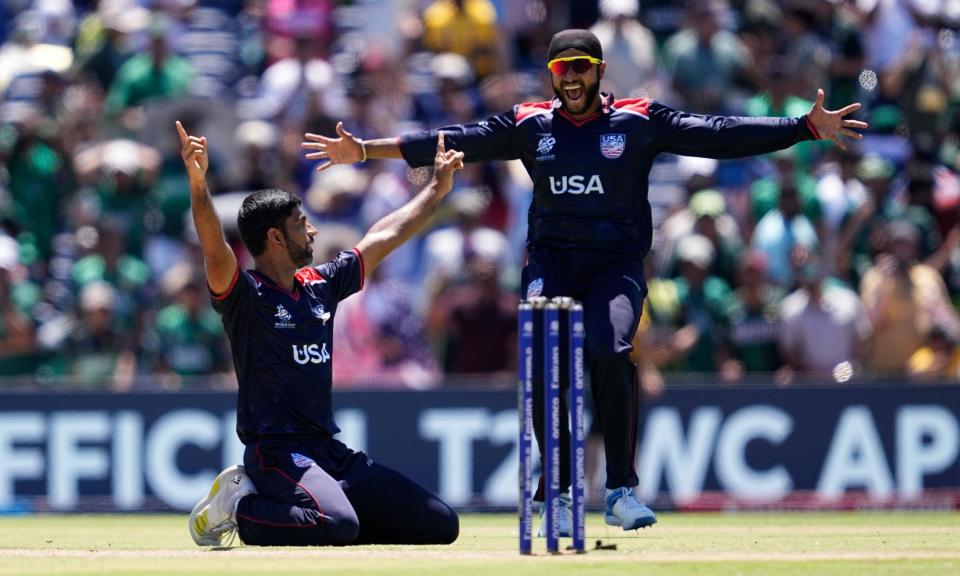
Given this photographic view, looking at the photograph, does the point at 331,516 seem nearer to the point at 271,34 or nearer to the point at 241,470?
the point at 241,470

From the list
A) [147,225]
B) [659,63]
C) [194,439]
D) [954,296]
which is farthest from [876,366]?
[147,225]

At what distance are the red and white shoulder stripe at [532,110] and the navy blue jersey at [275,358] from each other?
1.53 m

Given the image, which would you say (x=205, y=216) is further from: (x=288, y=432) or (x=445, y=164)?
(x=445, y=164)

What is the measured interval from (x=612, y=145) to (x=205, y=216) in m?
2.19

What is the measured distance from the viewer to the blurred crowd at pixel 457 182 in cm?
1446

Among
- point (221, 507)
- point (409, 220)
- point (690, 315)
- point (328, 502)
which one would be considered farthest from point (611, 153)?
point (690, 315)

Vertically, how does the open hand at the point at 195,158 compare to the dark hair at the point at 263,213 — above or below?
above

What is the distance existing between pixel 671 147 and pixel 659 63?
8049 mm

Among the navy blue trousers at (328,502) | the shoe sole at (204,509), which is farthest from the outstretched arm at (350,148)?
the shoe sole at (204,509)

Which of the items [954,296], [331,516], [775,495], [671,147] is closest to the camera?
[331,516]

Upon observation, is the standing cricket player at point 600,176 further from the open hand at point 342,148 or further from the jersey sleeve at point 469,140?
the open hand at point 342,148

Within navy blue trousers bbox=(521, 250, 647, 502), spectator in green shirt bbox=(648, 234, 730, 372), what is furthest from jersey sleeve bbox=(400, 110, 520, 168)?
spectator in green shirt bbox=(648, 234, 730, 372)

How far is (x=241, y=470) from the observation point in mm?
8875

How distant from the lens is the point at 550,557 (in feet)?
25.5
